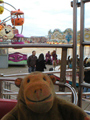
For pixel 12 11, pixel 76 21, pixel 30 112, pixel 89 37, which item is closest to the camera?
pixel 30 112

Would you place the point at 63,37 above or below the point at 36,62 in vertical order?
above

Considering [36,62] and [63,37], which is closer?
[63,37]

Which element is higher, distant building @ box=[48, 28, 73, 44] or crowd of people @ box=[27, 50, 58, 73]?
distant building @ box=[48, 28, 73, 44]

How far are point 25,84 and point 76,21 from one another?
0.72m

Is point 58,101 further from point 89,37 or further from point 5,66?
point 5,66

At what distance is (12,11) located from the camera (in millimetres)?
5719

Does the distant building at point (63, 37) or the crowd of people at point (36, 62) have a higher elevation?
the distant building at point (63, 37)

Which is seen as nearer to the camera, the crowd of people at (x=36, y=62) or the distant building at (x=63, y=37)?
the distant building at (x=63, y=37)

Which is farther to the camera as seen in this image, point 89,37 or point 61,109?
point 89,37

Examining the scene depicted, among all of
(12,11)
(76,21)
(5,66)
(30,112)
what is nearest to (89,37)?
(76,21)

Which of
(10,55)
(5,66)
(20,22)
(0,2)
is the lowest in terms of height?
(5,66)

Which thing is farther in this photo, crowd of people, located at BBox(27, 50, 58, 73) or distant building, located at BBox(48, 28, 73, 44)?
crowd of people, located at BBox(27, 50, 58, 73)

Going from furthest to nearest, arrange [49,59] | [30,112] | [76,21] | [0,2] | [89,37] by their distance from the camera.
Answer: [49,59]
[0,2]
[89,37]
[76,21]
[30,112]

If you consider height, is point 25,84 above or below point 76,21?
below
